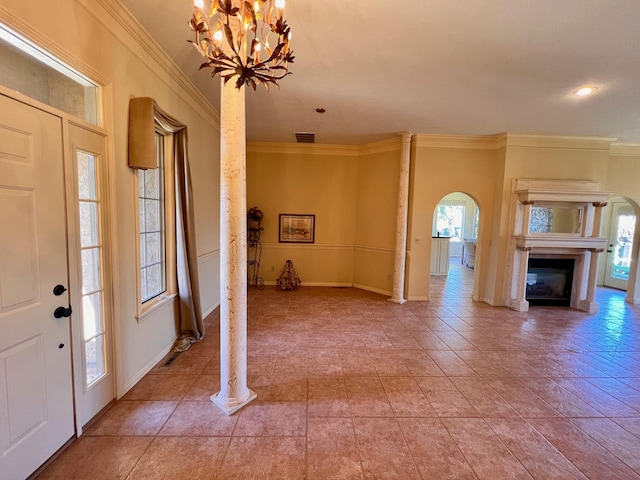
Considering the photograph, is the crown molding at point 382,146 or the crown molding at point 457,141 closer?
the crown molding at point 457,141

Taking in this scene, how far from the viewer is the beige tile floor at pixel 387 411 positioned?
1.80 meters

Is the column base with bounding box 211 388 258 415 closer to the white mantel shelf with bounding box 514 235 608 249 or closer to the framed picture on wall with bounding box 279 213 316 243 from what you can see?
the framed picture on wall with bounding box 279 213 316 243

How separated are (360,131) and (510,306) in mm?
4197

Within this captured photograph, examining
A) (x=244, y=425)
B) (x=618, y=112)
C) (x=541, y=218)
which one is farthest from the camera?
(x=541, y=218)

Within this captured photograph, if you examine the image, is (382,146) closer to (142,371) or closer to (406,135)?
(406,135)

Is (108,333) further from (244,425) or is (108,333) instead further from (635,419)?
(635,419)

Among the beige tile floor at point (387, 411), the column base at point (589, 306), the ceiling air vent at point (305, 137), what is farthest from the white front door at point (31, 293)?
the column base at point (589, 306)

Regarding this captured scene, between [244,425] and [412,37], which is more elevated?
[412,37]

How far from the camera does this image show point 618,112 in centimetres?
387

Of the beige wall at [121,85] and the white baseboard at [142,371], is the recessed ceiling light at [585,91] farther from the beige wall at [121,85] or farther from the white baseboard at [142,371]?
the white baseboard at [142,371]

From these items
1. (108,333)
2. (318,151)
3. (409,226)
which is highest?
(318,151)

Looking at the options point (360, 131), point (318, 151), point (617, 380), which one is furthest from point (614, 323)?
point (318, 151)

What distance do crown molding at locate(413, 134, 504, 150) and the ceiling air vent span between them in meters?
1.95

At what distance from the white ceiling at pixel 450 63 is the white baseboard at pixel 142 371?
120 inches
